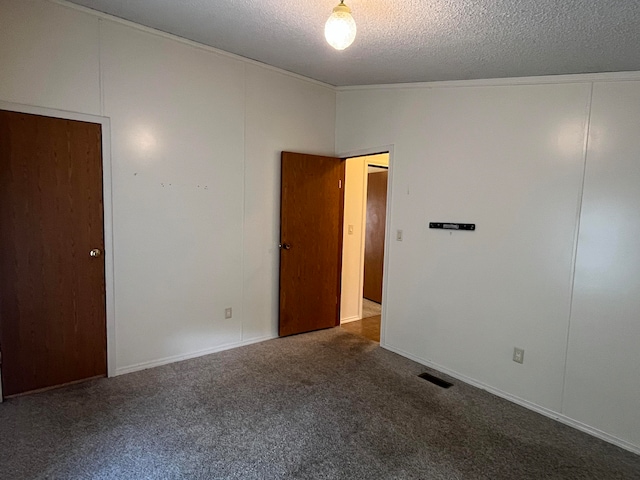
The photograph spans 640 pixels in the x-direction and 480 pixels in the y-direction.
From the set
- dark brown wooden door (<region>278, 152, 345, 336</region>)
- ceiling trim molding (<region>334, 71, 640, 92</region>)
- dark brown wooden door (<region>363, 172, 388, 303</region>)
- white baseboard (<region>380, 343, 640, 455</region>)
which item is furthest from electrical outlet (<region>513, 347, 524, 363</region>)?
dark brown wooden door (<region>363, 172, 388, 303</region>)

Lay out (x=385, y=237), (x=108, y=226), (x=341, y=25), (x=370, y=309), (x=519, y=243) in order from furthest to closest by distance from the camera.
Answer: (x=370, y=309), (x=385, y=237), (x=108, y=226), (x=519, y=243), (x=341, y=25)

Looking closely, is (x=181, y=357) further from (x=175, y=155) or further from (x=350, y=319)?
(x=350, y=319)

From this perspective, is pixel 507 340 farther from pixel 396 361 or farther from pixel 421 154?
pixel 421 154

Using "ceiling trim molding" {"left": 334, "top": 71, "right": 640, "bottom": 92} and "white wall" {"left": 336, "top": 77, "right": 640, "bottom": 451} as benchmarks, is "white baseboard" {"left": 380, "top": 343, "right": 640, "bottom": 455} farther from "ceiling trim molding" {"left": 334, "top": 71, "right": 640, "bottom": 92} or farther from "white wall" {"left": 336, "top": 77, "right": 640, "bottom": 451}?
"ceiling trim molding" {"left": 334, "top": 71, "right": 640, "bottom": 92}

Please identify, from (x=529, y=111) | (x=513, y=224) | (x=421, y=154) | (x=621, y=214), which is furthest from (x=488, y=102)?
(x=621, y=214)

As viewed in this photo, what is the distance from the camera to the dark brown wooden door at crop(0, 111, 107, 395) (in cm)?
254

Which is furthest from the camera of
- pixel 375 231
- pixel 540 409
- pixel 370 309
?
pixel 375 231

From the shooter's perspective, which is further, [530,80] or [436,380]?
[436,380]

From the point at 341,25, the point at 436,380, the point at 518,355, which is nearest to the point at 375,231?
the point at 436,380

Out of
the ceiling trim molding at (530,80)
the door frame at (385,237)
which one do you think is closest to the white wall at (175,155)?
the door frame at (385,237)

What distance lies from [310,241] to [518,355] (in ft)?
7.37

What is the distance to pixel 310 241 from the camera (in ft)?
13.4

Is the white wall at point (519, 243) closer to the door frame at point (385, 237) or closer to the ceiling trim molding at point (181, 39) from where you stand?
the door frame at point (385, 237)

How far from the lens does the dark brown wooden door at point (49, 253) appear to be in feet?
8.34
